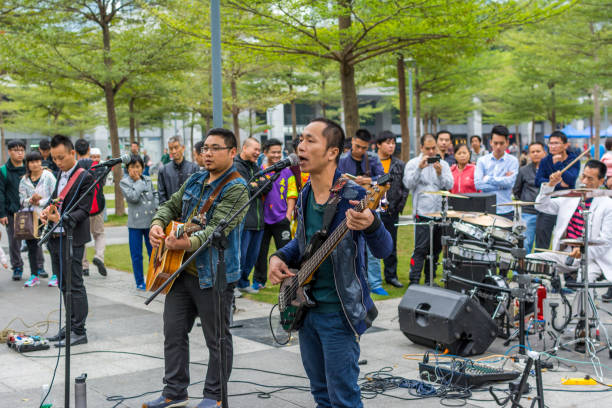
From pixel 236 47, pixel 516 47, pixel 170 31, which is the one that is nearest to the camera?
pixel 236 47

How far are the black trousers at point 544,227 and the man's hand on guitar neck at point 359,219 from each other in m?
7.28

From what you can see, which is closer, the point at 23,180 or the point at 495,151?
the point at 495,151

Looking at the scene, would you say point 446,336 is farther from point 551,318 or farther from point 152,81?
point 152,81

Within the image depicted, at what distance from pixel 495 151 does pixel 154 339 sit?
569cm

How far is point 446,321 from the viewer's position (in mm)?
6262

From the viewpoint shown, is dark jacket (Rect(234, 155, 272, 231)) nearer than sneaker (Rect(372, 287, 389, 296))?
Yes

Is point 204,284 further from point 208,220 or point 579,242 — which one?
point 579,242

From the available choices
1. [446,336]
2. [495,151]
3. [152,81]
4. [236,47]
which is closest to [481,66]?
[152,81]

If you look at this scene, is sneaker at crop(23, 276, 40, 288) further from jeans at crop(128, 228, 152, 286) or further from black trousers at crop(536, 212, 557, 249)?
black trousers at crop(536, 212, 557, 249)

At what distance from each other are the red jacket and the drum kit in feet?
6.39

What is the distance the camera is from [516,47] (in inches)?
1264

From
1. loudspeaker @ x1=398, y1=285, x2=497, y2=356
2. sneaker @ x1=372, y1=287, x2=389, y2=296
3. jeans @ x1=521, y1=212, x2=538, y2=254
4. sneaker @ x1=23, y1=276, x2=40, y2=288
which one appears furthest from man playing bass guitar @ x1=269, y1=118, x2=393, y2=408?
sneaker @ x1=23, y1=276, x2=40, y2=288

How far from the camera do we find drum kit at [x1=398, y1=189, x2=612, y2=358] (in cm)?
639

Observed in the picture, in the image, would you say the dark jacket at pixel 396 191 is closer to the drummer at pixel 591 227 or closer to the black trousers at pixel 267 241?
the black trousers at pixel 267 241
